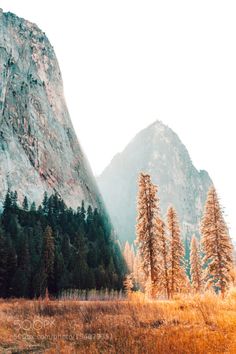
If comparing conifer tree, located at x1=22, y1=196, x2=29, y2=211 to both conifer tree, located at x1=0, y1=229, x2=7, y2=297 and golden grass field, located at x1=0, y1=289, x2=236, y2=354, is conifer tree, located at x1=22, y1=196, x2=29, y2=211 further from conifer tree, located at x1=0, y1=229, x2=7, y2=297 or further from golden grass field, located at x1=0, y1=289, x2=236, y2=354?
golden grass field, located at x1=0, y1=289, x2=236, y2=354

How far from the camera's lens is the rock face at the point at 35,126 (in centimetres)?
8544

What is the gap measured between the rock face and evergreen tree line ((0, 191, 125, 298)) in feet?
23.1

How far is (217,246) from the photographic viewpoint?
3494 centimetres

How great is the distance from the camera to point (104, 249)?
7200cm

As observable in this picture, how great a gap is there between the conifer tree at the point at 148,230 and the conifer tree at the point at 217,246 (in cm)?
562

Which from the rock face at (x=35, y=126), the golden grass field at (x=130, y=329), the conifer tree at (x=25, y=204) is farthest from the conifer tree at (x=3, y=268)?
the golden grass field at (x=130, y=329)

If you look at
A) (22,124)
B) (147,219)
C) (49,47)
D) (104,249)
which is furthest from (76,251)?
(49,47)

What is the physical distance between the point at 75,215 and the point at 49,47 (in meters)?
69.9

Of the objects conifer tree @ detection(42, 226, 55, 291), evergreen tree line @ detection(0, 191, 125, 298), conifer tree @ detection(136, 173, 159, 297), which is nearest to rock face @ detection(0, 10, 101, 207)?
evergreen tree line @ detection(0, 191, 125, 298)

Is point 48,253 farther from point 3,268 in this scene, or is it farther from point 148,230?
point 148,230

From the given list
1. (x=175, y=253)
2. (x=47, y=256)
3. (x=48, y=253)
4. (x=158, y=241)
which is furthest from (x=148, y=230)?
(x=47, y=256)

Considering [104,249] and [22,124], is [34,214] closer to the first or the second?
[104,249]

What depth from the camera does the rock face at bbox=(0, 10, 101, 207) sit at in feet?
280

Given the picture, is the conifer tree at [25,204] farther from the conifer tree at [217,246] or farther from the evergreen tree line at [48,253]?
the conifer tree at [217,246]
